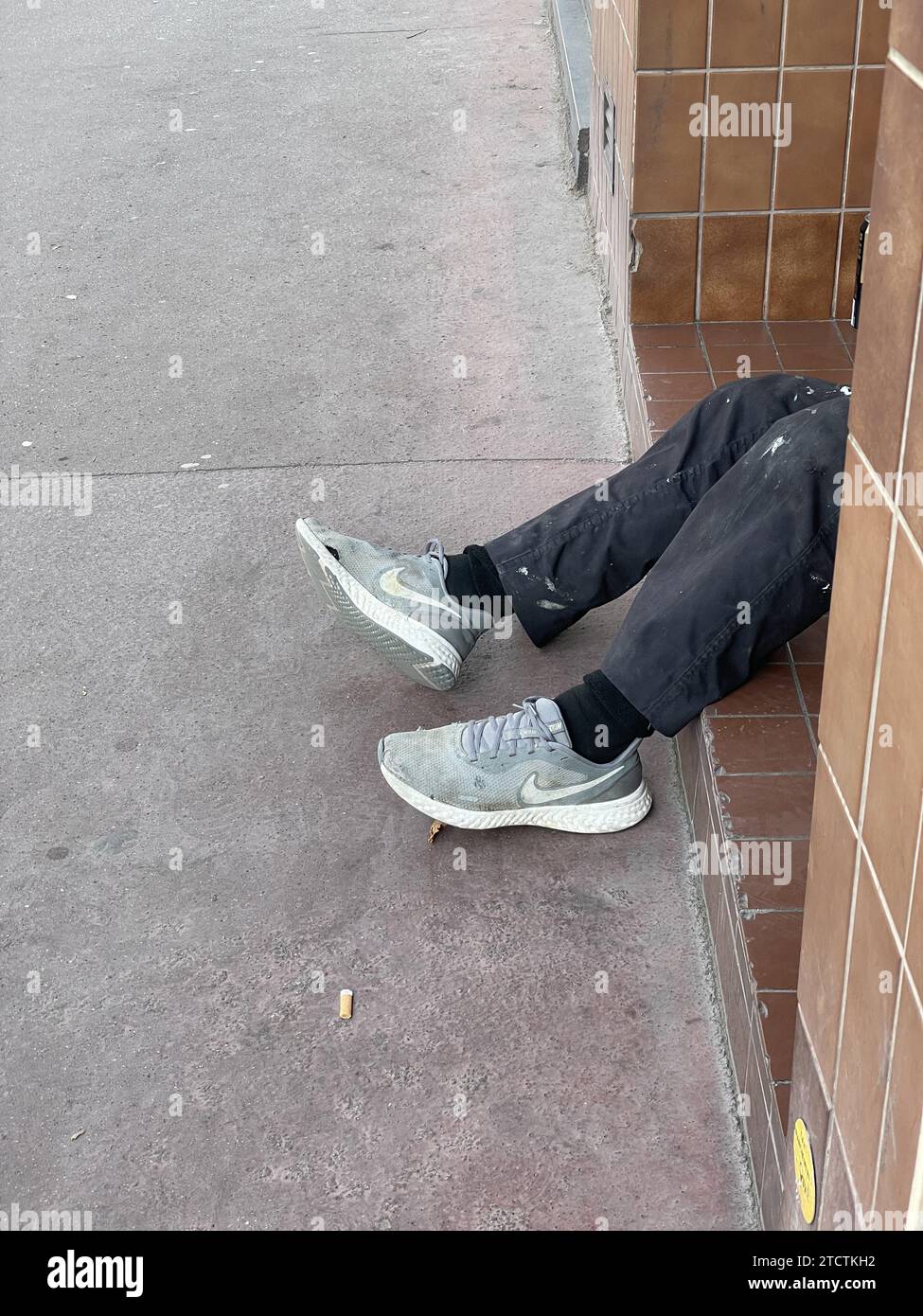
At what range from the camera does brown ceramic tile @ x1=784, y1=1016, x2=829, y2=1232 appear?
1.25m

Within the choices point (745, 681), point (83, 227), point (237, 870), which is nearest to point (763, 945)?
point (745, 681)

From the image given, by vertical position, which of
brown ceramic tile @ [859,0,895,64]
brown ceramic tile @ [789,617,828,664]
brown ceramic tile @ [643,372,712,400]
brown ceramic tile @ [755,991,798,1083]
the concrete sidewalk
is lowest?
the concrete sidewalk

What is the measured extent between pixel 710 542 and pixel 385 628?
2.09 feet

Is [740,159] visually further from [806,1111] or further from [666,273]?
[806,1111]

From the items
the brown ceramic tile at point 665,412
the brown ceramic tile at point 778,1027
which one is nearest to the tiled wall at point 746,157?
the brown ceramic tile at point 665,412

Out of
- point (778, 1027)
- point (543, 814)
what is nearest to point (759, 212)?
point (543, 814)

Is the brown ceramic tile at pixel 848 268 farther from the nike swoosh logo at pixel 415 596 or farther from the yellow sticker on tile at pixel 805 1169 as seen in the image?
the yellow sticker on tile at pixel 805 1169

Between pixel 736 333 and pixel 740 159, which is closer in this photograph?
pixel 740 159

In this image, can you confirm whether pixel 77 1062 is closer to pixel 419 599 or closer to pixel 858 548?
pixel 419 599

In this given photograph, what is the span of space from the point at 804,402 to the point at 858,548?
1330 mm

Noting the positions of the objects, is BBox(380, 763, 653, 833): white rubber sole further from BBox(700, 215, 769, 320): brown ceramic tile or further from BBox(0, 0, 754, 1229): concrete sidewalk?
BBox(700, 215, 769, 320): brown ceramic tile

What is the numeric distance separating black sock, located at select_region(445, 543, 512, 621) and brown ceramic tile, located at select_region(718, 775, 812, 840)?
2.00 ft

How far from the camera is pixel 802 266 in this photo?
124 inches

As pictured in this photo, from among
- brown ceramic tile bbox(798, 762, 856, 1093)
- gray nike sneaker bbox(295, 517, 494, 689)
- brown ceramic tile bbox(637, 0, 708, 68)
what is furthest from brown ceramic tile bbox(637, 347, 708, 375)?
brown ceramic tile bbox(798, 762, 856, 1093)
